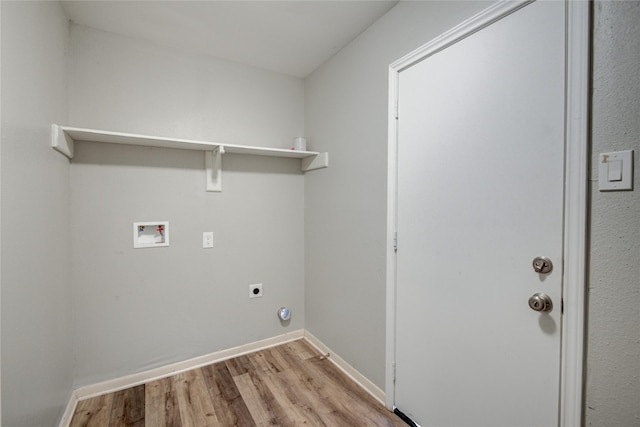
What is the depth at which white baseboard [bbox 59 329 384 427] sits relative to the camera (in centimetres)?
182

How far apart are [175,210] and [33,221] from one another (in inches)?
34.9

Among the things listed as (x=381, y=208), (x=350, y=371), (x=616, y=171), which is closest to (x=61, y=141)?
(x=381, y=208)

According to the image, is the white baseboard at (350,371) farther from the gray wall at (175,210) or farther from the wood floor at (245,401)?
the gray wall at (175,210)

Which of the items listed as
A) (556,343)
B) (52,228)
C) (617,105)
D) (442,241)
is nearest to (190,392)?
(52,228)

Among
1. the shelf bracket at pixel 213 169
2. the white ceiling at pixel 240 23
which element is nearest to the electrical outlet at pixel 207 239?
the shelf bracket at pixel 213 169

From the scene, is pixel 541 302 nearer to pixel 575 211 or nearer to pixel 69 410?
pixel 575 211

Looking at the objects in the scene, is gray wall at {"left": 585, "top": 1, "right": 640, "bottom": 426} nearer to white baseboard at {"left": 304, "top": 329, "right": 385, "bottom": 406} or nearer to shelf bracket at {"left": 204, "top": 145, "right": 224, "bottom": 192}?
white baseboard at {"left": 304, "top": 329, "right": 385, "bottom": 406}

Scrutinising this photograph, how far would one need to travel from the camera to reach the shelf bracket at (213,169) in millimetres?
2178

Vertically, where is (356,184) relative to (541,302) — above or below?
above

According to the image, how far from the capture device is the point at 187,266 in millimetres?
2160

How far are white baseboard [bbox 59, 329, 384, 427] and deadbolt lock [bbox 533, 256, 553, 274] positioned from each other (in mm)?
1252

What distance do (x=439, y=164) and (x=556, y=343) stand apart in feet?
2.84

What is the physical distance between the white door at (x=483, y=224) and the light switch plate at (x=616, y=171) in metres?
0.11

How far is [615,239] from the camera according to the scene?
2.91ft
